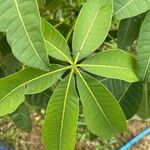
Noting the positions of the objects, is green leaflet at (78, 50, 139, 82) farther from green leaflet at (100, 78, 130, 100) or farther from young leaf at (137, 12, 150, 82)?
green leaflet at (100, 78, 130, 100)

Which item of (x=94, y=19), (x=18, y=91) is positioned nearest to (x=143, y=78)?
(x=94, y=19)

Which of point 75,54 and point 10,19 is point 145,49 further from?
point 10,19

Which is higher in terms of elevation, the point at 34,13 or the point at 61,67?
the point at 34,13

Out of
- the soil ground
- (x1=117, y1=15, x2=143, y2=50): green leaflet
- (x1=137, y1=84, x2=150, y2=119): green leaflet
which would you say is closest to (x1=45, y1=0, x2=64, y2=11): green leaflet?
(x1=117, y1=15, x2=143, y2=50): green leaflet

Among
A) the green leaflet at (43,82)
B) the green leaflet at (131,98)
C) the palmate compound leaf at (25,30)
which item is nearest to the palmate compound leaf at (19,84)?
the green leaflet at (43,82)

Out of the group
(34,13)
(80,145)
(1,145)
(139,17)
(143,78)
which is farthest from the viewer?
(80,145)
